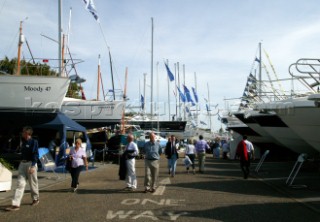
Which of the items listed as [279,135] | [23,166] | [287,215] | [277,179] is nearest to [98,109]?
[279,135]

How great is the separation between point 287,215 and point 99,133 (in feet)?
72.6

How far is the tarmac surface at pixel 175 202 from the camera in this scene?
809 centimetres

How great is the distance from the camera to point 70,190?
11.8m

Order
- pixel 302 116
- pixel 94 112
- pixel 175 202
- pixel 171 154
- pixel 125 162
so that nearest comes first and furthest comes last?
pixel 175 202 < pixel 125 162 < pixel 302 116 < pixel 171 154 < pixel 94 112

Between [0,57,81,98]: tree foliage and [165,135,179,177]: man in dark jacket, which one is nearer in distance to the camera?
[165,135,179,177]: man in dark jacket

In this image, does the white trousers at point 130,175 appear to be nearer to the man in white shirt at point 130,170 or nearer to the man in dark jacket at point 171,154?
the man in white shirt at point 130,170

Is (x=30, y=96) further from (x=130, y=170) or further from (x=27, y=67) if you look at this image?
(x=130, y=170)

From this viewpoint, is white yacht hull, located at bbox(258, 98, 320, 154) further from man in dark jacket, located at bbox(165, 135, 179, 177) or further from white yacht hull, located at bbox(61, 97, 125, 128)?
white yacht hull, located at bbox(61, 97, 125, 128)

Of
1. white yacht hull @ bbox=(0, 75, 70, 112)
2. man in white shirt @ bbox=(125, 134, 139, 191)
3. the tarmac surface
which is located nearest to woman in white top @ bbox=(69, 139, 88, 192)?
the tarmac surface

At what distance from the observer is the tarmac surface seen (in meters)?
8.09

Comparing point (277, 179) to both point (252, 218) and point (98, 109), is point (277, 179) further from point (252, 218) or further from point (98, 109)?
point (98, 109)

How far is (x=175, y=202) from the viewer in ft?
32.0

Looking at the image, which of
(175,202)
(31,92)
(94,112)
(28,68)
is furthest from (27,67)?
(175,202)

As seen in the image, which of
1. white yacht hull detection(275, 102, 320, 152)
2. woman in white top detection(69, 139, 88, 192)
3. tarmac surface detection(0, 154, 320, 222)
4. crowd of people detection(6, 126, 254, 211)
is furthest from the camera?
white yacht hull detection(275, 102, 320, 152)
